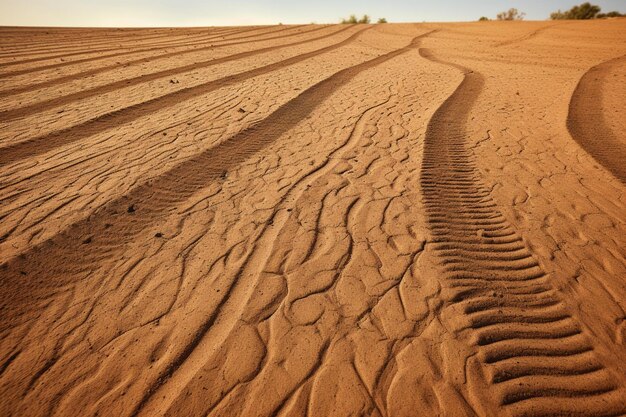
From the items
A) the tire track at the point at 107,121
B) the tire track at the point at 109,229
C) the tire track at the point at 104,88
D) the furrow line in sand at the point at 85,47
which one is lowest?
the tire track at the point at 109,229

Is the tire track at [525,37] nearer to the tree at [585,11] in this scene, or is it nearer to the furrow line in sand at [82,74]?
the furrow line in sand at [82,74]

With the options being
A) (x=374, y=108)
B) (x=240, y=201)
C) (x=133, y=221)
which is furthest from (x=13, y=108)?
(x=374, y=108)

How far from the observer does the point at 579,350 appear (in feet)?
6.33

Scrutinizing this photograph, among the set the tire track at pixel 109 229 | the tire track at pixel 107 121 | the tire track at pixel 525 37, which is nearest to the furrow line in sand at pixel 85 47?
the tire track at pixel 107 121

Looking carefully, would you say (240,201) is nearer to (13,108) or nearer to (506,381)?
(506,381)

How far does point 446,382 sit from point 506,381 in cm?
36

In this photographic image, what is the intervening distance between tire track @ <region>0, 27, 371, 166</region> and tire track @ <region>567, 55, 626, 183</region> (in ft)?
22.4

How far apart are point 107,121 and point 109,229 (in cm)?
323

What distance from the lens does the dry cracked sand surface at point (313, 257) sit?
1.77 metres

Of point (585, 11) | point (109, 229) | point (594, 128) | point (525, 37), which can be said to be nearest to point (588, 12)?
point (585, 11)

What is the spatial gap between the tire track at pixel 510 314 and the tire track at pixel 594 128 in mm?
1980

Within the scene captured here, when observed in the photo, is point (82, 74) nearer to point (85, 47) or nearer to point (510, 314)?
point (85, 47)

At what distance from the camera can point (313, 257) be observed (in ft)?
8.53

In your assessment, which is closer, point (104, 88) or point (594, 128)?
point (594, 128)
